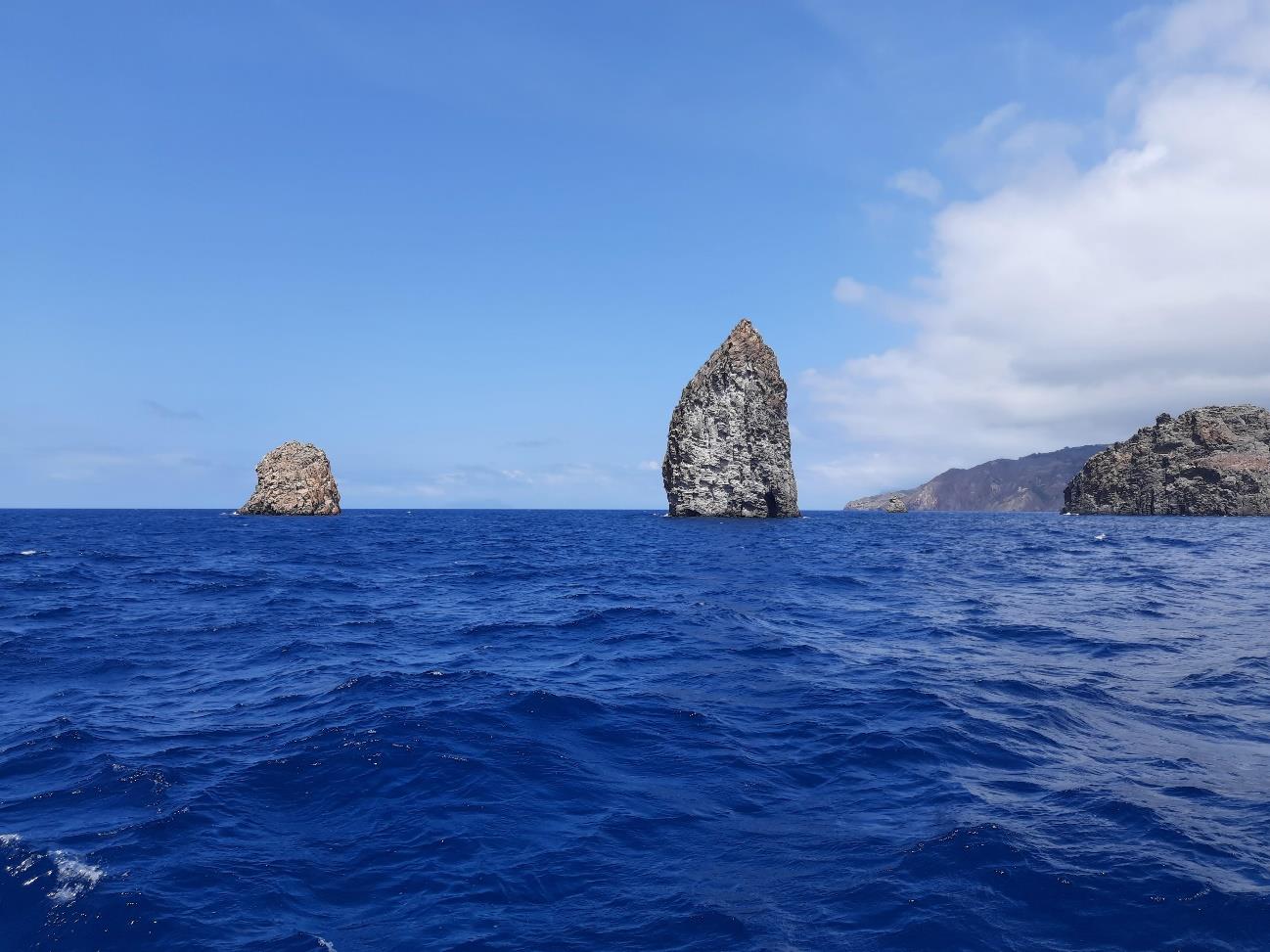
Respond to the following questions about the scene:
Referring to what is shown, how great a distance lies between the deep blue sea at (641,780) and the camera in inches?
222

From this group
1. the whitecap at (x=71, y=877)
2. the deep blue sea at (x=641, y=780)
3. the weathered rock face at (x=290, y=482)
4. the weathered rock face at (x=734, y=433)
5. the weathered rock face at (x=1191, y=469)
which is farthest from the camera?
the weathered rock face at (x=1191, y=469)

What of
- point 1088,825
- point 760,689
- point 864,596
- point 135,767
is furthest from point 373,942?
point 864,596

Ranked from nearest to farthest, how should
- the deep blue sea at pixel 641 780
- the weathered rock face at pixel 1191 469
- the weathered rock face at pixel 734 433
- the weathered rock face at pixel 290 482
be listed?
1. the deep blue sea at pixel 641 780
2. the weathered rock face at pixel 734 433
3. the weathered rock face at pixel 290 482
4. the weathered rock face at pixel 1191 469

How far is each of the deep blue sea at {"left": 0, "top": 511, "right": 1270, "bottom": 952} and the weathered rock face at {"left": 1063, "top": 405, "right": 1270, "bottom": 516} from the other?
381ft

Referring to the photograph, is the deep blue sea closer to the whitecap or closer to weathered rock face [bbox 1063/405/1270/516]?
the whitecap

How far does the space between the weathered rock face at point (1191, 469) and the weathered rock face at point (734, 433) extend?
80.0 metres

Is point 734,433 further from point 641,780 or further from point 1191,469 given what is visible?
point 1191,469

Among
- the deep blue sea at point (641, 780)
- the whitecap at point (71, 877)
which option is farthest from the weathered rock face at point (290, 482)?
the whitecap at point (71, 877)

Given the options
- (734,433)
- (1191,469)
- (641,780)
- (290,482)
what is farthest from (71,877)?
(1191,469)

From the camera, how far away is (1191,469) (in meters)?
114

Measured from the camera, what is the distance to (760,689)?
1241cm

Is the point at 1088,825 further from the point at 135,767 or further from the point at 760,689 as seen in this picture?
the point at 135,767

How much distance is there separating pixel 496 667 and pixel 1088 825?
10446 millimetres

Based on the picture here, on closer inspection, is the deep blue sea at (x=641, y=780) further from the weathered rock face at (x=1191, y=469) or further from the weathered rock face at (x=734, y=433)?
the weathered rock face at (x=1191, y=469)
